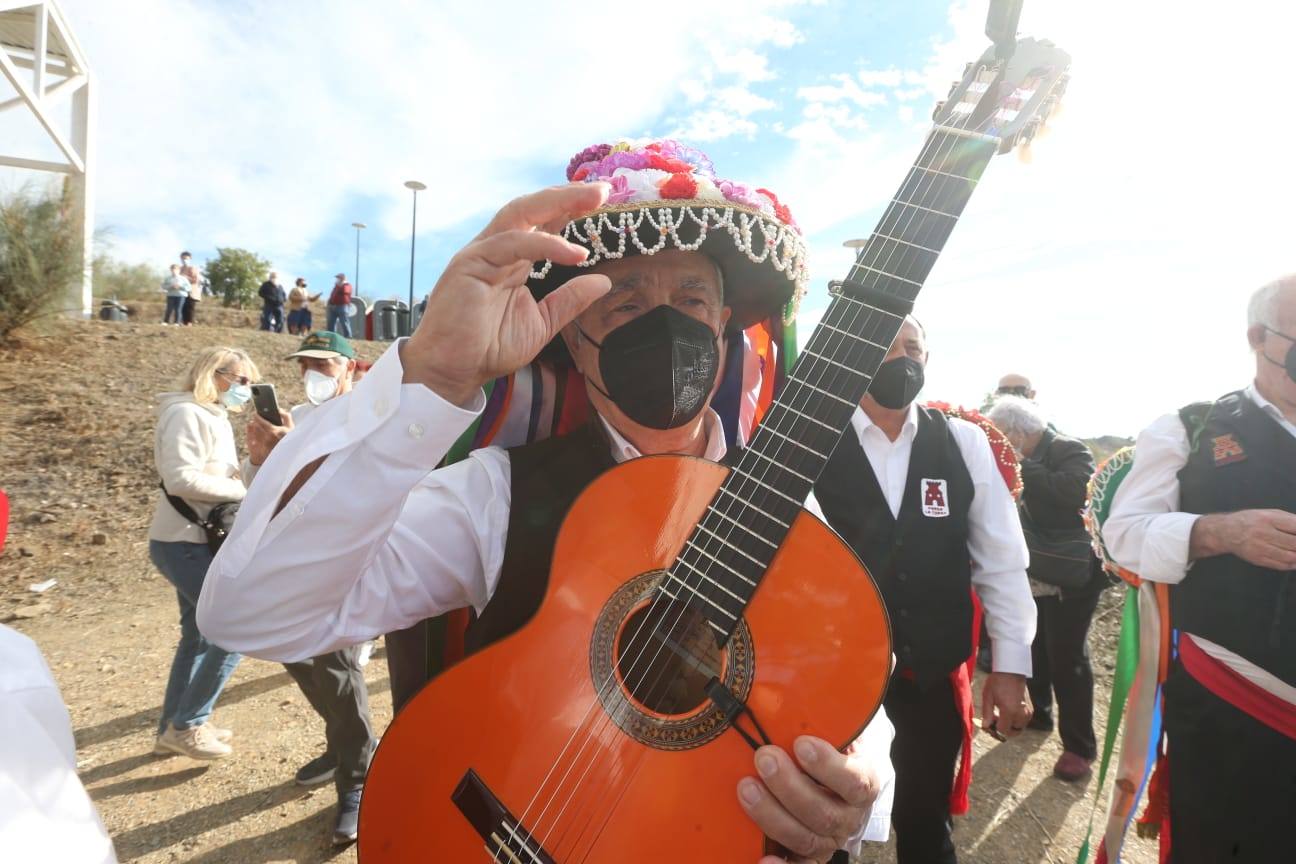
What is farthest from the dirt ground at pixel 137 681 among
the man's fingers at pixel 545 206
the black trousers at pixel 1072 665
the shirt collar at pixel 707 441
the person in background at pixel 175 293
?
the person in background at pixel 175 293

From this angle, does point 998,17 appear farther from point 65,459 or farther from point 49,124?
point 49,124

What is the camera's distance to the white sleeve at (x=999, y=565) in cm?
245

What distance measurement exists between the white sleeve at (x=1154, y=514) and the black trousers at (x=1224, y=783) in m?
0.39

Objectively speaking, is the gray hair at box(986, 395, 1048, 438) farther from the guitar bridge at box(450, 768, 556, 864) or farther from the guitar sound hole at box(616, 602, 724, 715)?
the guitar bridge at box(450, 768, 556, 864)

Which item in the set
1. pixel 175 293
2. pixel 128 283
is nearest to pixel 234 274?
pixel 128 283

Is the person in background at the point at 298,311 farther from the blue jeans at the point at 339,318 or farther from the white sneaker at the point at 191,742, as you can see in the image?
the white sneaker at the point at 191,742

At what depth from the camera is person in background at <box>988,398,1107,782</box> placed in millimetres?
3656

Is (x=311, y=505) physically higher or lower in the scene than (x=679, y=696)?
higher

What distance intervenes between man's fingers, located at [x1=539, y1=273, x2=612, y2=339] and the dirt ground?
3.05 m

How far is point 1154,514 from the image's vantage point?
2119mm

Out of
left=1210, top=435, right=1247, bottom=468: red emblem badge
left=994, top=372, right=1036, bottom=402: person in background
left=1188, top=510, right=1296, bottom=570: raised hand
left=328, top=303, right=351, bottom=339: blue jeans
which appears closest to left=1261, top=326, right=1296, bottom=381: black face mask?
left=1210, top=435, right=1247, bottom=468: red emblem badge

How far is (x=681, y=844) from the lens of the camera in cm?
94

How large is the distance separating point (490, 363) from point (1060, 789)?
428 cm

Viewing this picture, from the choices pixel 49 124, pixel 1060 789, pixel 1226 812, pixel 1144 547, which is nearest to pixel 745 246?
pixel 1144 547
